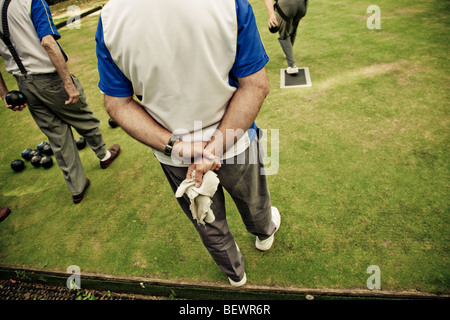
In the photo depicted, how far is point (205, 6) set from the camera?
40.7 inches

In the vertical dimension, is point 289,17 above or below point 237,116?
below

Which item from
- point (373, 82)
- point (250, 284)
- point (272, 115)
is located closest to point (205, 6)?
point (250, 284)

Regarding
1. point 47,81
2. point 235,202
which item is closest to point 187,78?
point 235,202

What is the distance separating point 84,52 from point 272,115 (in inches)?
236

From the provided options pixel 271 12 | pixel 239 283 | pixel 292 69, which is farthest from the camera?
pixel 292 69

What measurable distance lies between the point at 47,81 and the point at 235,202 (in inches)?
86.6

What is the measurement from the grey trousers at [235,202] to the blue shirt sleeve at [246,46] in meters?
0.45

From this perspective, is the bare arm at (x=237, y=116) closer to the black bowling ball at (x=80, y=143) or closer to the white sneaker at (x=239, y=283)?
the white sneaker at (x=239, y=283)

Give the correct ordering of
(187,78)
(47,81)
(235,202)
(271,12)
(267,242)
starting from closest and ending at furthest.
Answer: (187,78)
(235,202)
(267,242)
(47,81)
(271,12)

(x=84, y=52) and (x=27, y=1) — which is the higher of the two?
(x=27, y=1)

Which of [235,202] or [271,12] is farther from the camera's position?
[271,12]

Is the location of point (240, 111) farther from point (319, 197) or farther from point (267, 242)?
point (319, 197)

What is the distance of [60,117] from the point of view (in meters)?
2.84
